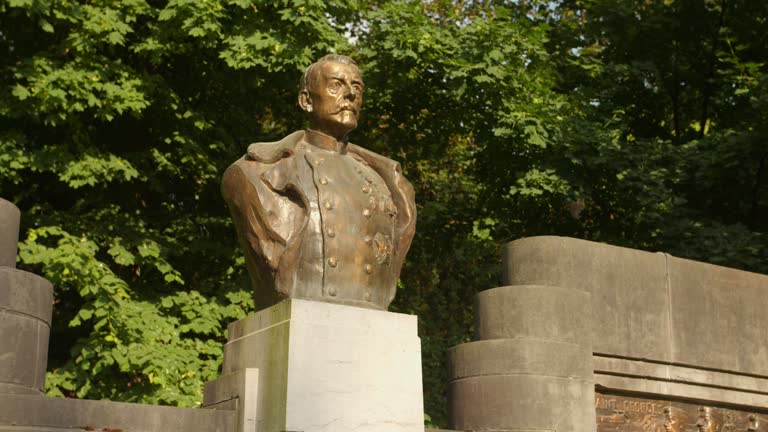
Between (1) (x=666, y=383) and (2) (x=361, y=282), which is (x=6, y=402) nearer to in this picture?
(2) (x=361, y=282)

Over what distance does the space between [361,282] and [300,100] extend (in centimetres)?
136

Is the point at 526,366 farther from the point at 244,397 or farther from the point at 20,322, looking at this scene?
the point at 20,322

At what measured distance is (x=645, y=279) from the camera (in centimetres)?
962

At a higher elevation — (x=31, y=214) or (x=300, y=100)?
(x=31, y=214)

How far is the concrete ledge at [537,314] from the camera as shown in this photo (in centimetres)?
889

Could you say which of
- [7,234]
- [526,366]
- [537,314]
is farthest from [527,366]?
[7,234]

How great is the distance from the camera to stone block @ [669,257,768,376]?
31.9 ft

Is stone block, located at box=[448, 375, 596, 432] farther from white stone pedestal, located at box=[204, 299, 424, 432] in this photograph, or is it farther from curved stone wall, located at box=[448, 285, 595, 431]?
white stone pedestal, located at box=[204, 299, 424, 432]

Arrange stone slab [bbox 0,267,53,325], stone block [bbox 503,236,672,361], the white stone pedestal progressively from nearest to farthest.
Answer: the white stone pedestal, stone slab [bbox 0,267,53,325], stone block [bbox 503,236,672,361]

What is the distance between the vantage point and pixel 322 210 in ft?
22.4

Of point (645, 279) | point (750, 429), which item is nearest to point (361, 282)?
point (645, 279)

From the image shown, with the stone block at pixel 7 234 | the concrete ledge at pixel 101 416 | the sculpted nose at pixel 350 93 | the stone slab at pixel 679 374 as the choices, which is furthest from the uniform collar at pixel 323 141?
the stone slab at pixel 679 374

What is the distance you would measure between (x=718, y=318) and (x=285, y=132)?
25.9 feet

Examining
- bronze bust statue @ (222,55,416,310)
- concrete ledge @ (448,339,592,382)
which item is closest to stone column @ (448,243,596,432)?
concrete ledge @ (448,339,592,382)
